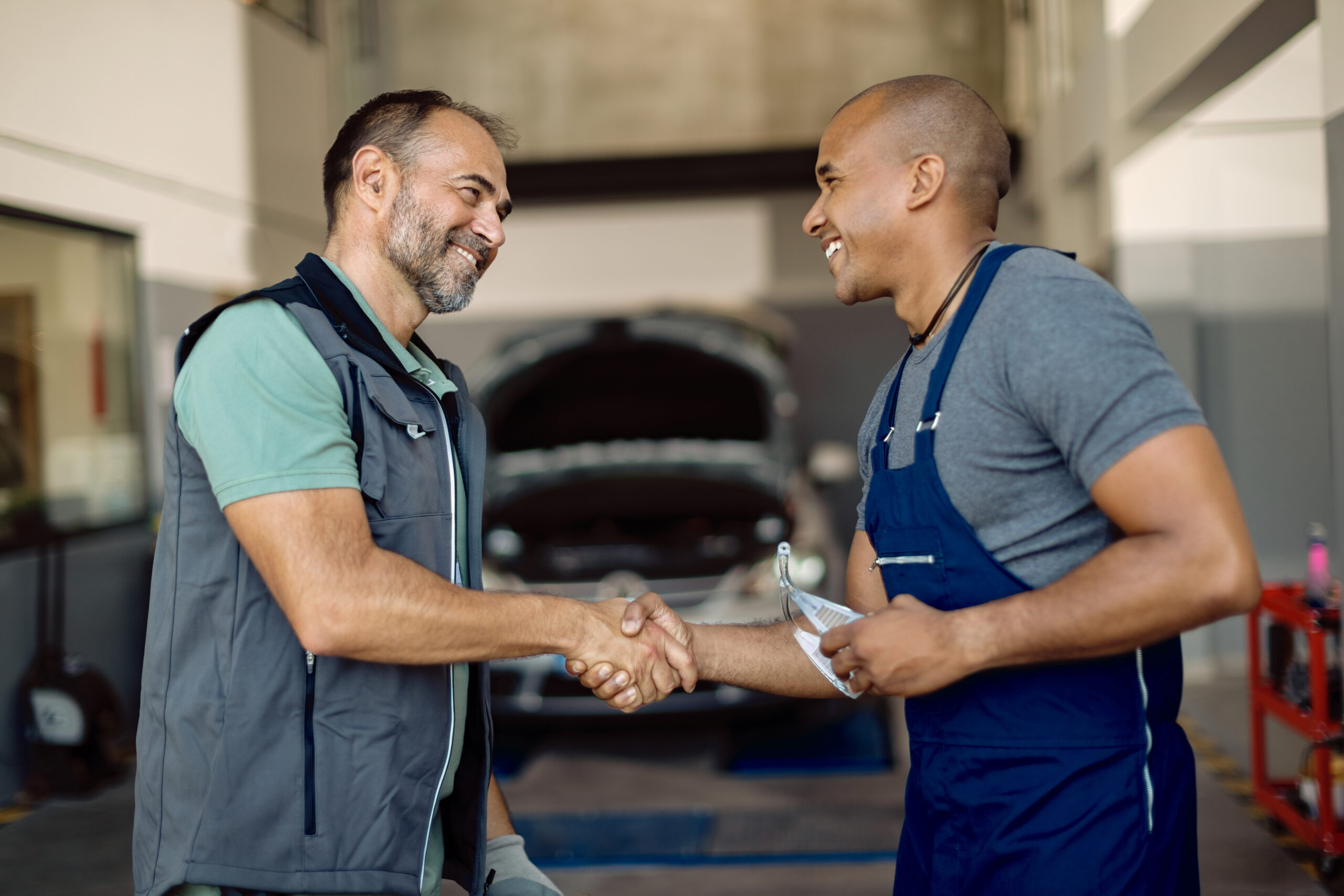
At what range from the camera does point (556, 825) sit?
173 inches

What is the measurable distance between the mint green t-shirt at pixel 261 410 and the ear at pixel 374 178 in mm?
375

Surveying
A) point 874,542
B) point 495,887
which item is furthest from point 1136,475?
point 495,887

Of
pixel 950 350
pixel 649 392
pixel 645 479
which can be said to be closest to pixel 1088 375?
pixel 950 350

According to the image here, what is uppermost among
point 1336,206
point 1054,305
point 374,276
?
point 1336,206

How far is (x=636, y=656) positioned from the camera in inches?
81.8

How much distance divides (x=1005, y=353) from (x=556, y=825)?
3.43 meters

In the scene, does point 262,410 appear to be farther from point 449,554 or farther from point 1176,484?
point 1176,484

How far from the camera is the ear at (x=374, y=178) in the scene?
1.89m

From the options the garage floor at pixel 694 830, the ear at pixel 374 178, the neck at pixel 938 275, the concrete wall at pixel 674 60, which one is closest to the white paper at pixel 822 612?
the neck at pixel 938 275

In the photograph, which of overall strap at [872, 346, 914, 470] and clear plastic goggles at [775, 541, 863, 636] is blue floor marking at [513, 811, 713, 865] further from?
overall strap at [872, 346, 914, 470]

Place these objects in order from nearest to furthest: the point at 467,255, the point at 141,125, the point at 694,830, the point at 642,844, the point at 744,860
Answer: the point at 467,255 → the point at 744,860 → the point at 642,844 → the point at 694,830 → the point at 141,125

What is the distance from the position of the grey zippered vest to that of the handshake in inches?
15.3

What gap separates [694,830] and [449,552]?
9.62 feet

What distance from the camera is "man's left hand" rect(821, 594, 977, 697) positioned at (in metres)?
1.45
